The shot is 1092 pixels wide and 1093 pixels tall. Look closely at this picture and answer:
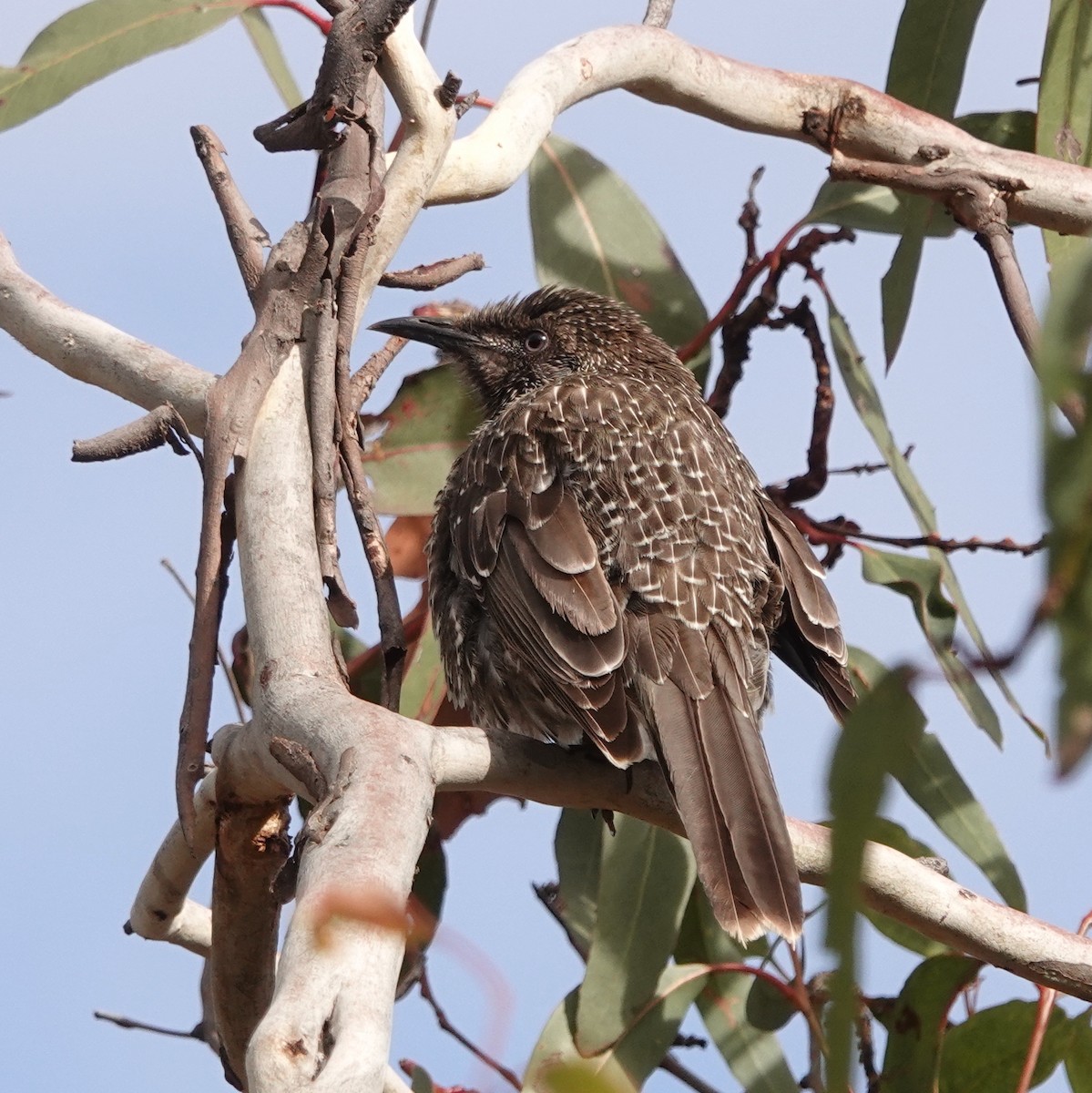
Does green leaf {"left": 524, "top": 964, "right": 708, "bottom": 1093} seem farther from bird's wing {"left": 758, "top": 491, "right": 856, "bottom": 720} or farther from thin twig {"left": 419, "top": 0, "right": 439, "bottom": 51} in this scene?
thin twig {"left": 419, "top": 0, "right": 439, "bottom": 51}

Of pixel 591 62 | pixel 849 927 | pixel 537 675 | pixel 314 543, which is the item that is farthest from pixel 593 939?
pixel 849 927

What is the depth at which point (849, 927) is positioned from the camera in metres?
0.73

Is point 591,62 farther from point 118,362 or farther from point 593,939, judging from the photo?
point 593,939

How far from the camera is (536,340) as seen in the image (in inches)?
141

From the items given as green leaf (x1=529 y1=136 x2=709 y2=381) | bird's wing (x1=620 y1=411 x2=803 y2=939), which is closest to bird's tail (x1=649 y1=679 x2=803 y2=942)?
bird's wing (x1=620 y1=411 x2=803 y2=939)

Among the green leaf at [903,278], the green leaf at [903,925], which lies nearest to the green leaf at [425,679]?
the green leaf at [903,925]

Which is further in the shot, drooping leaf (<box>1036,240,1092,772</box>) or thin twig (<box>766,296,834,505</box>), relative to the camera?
thin twig (<box>766,296,834,505</box>)

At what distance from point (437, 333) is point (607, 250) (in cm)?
51

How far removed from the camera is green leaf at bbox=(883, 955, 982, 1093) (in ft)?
9.12

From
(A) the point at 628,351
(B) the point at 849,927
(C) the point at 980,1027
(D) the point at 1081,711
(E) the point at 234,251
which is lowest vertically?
(B) the point at 849,927

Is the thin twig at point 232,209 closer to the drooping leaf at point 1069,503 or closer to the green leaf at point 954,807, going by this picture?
the green leaf at point 954,807

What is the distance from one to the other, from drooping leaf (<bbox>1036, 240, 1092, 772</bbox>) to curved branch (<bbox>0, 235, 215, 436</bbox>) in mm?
1814

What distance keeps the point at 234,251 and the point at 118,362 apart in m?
0.28

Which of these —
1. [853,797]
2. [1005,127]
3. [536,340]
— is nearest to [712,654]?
[536,340]
